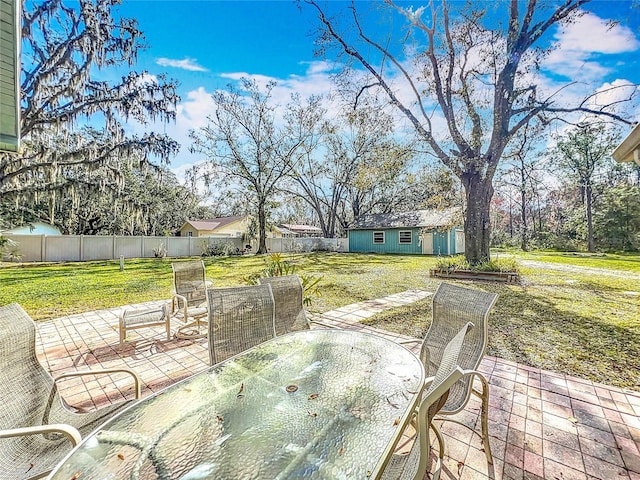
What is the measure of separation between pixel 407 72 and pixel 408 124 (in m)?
1.75

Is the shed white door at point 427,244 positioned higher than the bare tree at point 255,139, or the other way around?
the bare tree at point 255,139

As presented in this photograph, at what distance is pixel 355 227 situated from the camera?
75.0 feet

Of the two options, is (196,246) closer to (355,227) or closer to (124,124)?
(124,124)

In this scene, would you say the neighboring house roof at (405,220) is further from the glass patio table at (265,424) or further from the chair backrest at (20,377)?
the chair backrest at (20,377)

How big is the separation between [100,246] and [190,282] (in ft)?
44.6

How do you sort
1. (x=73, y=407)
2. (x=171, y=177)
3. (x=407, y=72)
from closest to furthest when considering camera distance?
(x=73, y=407) < (x=407, y=72) < (x=171, y=177)

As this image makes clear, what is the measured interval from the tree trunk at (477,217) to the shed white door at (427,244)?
8.88 meters

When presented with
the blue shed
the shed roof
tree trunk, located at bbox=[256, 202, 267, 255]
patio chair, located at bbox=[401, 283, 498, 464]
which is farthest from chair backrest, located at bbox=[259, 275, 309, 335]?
tree trunk, located at bbox=[256, 202, 267, 255]

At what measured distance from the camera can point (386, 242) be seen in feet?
69.7

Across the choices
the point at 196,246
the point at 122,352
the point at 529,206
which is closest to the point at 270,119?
the point at 196,246

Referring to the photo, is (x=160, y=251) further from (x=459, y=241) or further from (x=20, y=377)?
(x=459, y=241)

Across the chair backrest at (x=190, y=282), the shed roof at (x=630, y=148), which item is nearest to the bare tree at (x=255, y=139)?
the chair backrest at (x=190, y=282)

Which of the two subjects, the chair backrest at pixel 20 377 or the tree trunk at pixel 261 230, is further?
the tree trunk at pixel 261 230

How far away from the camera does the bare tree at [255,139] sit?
17750 millimetres
